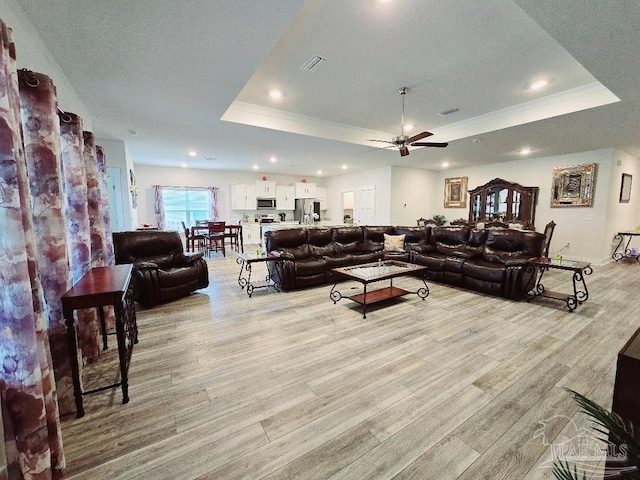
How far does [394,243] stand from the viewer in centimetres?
559

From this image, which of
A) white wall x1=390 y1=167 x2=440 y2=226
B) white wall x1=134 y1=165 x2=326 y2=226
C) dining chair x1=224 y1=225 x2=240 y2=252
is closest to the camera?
dining chair x1=224 y1=225 x2=240 y2=252

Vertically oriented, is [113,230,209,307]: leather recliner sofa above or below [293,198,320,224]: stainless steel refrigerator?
below

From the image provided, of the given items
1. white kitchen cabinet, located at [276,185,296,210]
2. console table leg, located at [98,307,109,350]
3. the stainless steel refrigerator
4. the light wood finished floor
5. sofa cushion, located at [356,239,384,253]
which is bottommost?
the light wood finished floor

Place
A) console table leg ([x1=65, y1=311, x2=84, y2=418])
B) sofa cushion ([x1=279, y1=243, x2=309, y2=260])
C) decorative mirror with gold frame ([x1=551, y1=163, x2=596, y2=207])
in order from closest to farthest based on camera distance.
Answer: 1. console table leg ([x1=65, y1=311, x2=84, y2=418])
2. sofa cushion ([x1=279, y1=243, x2=309, y2=260])
3. decorative mirror with gold frame ([x1=551, y1=163, x2=596, y2=207])

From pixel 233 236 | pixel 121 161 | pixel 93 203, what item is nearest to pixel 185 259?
pixel 93 203

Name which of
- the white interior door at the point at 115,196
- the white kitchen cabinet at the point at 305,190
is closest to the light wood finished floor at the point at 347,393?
the white interior door at the point at 115,196

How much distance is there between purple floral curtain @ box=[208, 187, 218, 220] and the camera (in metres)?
9.13

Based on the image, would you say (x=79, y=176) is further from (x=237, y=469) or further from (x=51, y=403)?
(x=237, y=469)

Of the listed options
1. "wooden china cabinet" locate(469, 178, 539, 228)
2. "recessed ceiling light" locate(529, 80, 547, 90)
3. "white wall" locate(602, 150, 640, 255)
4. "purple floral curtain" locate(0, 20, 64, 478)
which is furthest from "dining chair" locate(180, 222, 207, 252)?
"white wall" locate(602, 150, 640, 255)

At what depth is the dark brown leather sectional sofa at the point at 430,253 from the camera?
406 cm

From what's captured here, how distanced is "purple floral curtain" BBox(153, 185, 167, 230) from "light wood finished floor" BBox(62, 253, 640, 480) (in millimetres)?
5810

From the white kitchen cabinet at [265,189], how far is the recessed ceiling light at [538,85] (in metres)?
7.82

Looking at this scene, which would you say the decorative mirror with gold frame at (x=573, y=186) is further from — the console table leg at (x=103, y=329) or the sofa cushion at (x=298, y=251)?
the console table leg at (x=103, y=329)

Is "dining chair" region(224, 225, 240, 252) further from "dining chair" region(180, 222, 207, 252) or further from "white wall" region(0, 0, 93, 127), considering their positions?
"white wall" region(0, 0, 93, 127)
